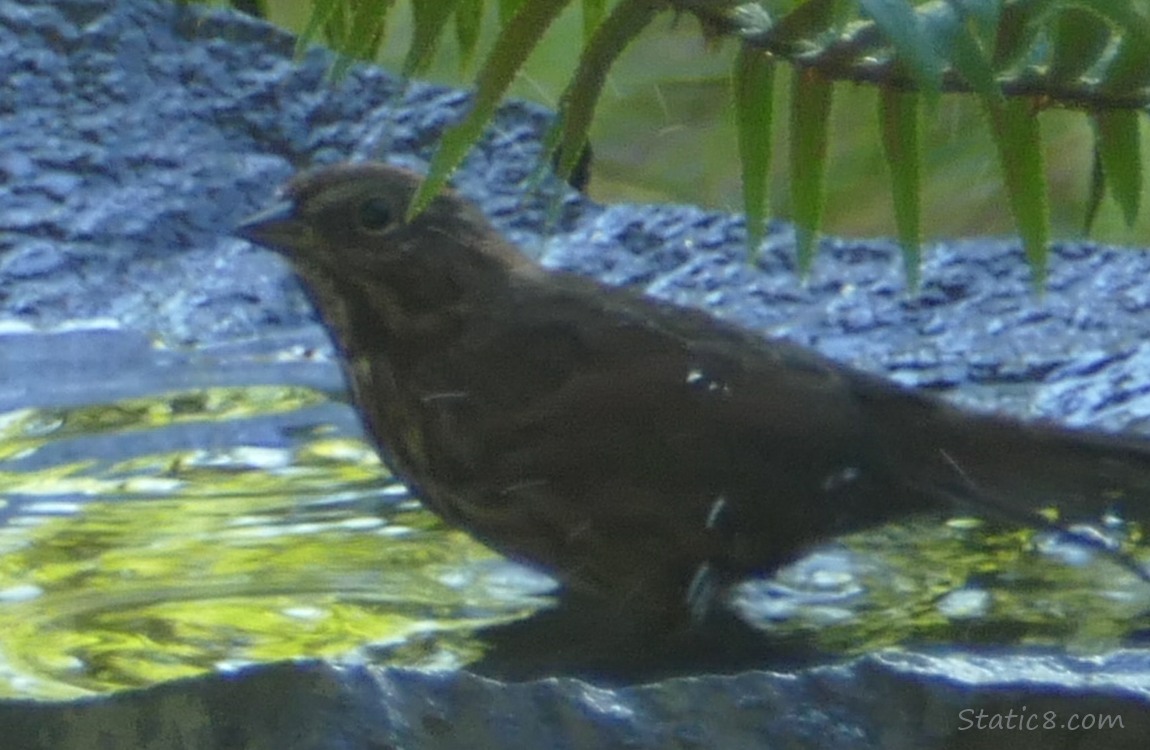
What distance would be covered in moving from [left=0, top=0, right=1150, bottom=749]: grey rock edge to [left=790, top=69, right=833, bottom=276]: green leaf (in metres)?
0.56

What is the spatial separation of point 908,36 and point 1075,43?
1.01 ft

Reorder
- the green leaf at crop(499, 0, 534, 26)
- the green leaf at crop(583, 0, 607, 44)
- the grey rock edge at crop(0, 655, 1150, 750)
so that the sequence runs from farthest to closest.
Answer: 1. the green leaf at crop(583, 0, 607, 44)
2. the green leaf at crop(499, 0, 534, 26)
3. the grey rock edge at crop(0, 655, 1150, 750)

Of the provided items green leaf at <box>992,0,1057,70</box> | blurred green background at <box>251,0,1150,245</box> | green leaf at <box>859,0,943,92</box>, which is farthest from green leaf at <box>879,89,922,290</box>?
blurred green background at <box>251,0,1150,245</box>

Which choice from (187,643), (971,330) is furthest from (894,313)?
(187,643)

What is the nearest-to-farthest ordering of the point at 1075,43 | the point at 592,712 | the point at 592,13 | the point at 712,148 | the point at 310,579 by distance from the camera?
the point at 592,712 < the point at 1075,43 < the point at 310,579 < the point at 592,13 < the point at 712,148

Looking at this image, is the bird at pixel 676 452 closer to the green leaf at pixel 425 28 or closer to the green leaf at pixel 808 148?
the green leaf at pixel 808 148

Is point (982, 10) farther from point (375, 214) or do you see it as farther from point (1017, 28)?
point (375, 214)

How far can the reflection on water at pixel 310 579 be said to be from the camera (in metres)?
1.88

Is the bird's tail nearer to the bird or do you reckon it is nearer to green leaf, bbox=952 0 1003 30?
the bird

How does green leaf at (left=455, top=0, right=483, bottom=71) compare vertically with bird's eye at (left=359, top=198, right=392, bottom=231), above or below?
above

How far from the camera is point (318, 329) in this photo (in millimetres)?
3670

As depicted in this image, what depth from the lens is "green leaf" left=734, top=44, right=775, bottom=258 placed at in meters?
2.04

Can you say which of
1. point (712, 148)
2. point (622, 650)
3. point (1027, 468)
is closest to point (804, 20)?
point (1027, 468)

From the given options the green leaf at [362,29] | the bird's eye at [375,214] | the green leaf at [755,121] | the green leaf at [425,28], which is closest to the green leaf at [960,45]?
the green leaf at [755,121]
